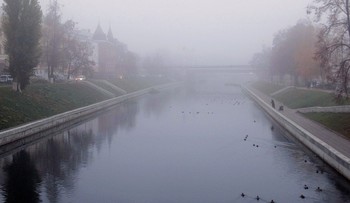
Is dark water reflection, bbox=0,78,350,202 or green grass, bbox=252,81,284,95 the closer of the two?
dark water reflection, bbox=0,78,350,202

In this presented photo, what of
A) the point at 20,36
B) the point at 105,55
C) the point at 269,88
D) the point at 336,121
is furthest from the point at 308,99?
the point at 105,55

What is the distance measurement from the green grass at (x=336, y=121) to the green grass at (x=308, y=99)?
2.78 m

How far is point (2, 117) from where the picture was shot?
35219mm

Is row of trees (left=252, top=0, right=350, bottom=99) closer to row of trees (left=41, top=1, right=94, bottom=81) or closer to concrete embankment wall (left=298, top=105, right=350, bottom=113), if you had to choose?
concrete embankment wall (left=298, top=105, right=350, bottom=113)

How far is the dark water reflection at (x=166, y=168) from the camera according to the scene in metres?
21.2

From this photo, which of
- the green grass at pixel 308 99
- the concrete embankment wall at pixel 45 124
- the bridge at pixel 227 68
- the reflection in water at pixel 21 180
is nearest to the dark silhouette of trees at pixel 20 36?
the concrete embankment wall at pixel 45 124

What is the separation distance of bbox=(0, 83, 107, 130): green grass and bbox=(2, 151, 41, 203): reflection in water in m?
6.93

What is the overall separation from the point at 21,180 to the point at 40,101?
24.3 metres

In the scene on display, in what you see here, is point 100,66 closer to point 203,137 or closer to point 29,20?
point 29,20

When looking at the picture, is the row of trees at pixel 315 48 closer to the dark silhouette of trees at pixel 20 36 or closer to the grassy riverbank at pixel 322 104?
the grassy riverbank at pixel 322 104

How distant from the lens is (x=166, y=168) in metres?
26.8

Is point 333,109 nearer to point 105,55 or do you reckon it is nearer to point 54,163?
point 54,163

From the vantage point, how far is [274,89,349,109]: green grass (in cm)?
4556

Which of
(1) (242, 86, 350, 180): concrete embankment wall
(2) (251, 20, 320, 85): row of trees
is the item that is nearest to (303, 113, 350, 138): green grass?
(1) (242, 86, 350, 180): concrete embankment wall
